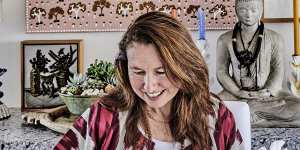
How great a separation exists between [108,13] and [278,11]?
0.67m

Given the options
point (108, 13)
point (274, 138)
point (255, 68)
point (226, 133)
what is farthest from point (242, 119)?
point (108, 13)

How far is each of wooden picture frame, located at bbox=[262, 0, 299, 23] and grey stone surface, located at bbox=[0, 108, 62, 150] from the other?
2.98 feet

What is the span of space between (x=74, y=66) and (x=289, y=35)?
2.82 ft

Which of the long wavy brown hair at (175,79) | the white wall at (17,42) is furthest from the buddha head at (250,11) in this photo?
the long wavy brown hair at (175,79)

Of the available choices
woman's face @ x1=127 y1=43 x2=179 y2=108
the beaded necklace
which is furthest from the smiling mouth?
the beaded necklace

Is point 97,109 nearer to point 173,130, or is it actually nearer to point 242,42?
point 173,130

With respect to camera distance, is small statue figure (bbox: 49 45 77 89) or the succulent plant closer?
the succulent plant

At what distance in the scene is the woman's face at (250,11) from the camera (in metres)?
1.53

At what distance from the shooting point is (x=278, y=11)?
1774 mm

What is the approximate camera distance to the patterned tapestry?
5.96ft

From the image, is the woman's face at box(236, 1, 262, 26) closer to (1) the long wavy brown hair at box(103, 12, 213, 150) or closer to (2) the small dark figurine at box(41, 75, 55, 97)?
(1) the long wavy brown hair at box(103, 12, 213, 150)

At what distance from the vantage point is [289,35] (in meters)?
1.79

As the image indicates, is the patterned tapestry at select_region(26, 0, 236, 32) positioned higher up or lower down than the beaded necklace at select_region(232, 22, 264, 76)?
higher up

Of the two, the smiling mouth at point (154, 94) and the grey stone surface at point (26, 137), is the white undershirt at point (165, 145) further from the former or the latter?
the grey stone surface at point (26, 137)
